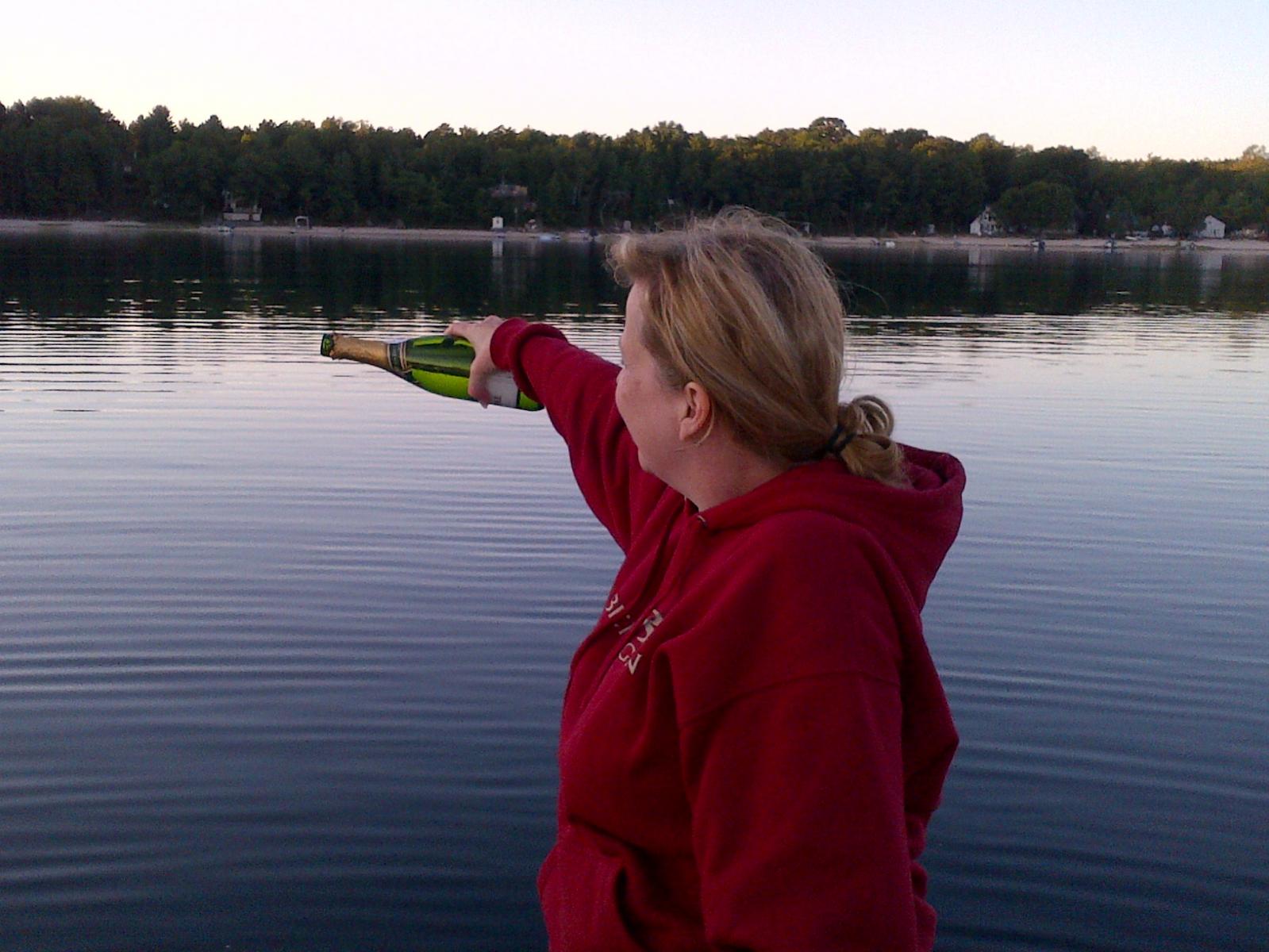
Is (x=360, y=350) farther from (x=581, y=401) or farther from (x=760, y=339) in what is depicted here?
(x=760, y=339)

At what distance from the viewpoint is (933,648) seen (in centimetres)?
742

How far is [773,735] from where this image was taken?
64.9 inches

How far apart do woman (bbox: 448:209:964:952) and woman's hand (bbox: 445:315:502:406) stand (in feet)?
2.70

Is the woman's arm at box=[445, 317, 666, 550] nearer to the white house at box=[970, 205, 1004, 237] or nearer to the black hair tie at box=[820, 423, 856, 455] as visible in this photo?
the black hair tie at box=[820, 423, 856, 455]

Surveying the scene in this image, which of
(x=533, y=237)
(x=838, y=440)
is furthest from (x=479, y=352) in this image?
(x=533, y=237)

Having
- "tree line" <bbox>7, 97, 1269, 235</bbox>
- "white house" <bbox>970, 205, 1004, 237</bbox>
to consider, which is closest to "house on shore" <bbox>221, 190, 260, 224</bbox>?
"tree line" <bbox>7, 97, 1269, 235</bbox>

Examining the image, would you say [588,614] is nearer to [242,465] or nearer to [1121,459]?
[242,465]

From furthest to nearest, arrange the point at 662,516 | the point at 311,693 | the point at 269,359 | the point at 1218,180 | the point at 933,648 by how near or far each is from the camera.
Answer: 1. the point at 1218,180
2. the point at 269,359
3. the point at 933,648
4. the point at 311,693
5. the point at 662,516

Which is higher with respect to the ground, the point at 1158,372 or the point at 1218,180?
the point at 1218,180

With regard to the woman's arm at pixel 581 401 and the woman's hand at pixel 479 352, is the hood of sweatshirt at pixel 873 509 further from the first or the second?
the woman's hand at pixel 479 352

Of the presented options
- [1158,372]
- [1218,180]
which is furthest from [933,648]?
[1218,180]

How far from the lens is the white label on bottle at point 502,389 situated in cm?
291

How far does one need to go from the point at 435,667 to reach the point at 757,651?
17.1 feet

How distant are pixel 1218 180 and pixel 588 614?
16373 centimetres
